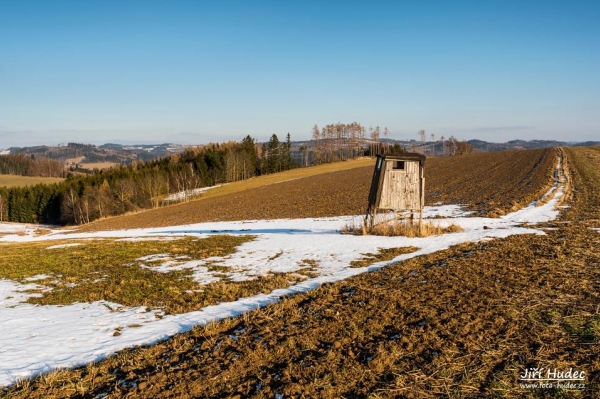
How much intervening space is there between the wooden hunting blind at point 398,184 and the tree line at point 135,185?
202 feet

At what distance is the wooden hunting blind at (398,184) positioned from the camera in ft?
56.4

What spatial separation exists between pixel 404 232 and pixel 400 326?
10.3 meters

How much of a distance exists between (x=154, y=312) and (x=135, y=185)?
6904cm

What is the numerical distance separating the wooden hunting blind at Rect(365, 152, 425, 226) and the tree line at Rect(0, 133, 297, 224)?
61.4m

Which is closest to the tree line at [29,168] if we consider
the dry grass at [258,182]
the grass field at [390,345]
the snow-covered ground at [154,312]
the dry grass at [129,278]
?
the dry grass at [258,182]

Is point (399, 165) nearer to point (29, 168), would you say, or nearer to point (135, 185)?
point (135, 185)

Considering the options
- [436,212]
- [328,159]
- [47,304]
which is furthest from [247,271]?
[328,159]

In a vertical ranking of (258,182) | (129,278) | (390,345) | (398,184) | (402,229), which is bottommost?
(258,182)

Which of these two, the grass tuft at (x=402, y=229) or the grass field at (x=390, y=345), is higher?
the grass field at (x=390, y=345)

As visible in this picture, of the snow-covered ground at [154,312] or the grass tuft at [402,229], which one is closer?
the snow-covered ground at [154,312]

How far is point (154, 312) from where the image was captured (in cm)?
795

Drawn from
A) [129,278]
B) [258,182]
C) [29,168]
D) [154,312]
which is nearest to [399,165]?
[129,278]

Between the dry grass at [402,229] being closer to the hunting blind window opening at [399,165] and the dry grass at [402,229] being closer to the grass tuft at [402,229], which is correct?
the grass tuft at [402,229]

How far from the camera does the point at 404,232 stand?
52.7 ft
